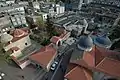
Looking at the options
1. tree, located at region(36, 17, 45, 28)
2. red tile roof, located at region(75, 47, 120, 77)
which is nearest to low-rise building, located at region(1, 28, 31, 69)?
tree, located at region(36, 17, 45, 28)

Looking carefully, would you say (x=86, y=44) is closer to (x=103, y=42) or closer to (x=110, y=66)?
(x=103, y=42)

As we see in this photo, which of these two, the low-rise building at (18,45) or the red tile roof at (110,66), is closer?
the red tile roof at (110,66)

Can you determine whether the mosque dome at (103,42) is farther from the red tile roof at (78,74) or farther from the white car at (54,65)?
the white car at (54,65)

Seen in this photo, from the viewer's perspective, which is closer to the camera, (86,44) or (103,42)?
(86,44)

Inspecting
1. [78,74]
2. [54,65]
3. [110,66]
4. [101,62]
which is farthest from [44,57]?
[110,66]

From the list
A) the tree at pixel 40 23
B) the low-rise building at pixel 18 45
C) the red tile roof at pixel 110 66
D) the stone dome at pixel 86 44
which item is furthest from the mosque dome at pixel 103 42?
the tree at pixel 40 23

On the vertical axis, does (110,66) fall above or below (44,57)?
above

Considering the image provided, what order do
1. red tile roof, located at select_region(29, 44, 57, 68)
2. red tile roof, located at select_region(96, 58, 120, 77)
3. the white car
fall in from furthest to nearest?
the white car, red tile roof, located at select_region(29, 44, 57, 68), red tile roof, located at select_region(96, 58, 120, 77)

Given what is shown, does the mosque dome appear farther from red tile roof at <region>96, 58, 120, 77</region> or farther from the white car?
the white car

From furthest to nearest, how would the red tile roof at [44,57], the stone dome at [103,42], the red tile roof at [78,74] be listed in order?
the stone dome at [103,42] < the red tile roof at [44,57] < the red tile roof at [78,74]
